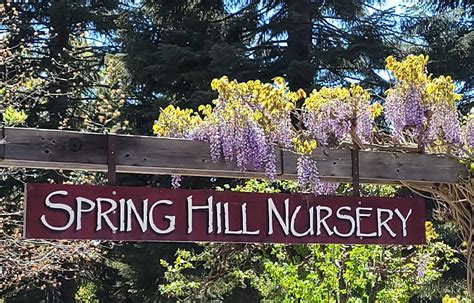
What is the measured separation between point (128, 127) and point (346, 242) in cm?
645

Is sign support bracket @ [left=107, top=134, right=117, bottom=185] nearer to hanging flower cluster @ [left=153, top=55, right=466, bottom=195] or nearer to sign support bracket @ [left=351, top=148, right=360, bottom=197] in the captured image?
hanging flower cluster @ [left=153, top=55, right=466, bottom=195]

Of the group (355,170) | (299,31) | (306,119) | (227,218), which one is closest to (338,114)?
(306,119)

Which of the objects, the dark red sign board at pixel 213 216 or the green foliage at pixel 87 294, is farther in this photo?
the green foliage at pixel 87 294

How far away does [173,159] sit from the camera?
3141mm

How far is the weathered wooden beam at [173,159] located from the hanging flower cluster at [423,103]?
5.7 inches

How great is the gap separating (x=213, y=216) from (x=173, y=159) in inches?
12.7

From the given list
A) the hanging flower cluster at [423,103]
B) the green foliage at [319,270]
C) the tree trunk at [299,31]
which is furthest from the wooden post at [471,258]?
the tree trunk at [299,31]

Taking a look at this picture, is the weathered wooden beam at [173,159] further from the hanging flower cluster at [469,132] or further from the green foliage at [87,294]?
the green foliage at [87,294]

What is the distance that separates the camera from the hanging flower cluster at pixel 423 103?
144 inches

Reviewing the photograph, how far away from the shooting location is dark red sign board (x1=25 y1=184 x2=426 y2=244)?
280 cm

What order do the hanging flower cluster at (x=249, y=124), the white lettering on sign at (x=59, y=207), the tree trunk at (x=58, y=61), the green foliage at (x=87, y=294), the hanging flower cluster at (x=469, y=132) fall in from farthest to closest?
the green foliage at (x=87, y=294), the tree trunk at (x=58, y=61), the hanging flower cluster at (x=469, y=132), the hanging flower cluster at (x=249, y=124), the white lettering on sign at (x=59, y=207)

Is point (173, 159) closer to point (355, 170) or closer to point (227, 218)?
point (227, 218)

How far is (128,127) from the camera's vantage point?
935cm

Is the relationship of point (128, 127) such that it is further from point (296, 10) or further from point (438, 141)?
point (438, 141)
